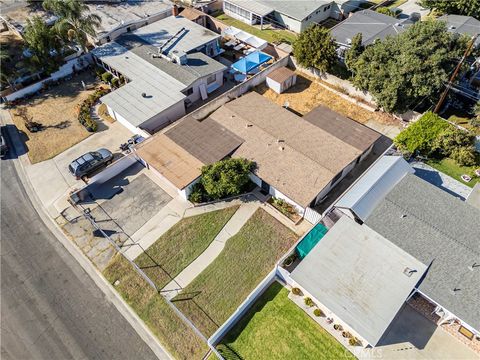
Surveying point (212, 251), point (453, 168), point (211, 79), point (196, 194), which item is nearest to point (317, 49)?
point (211, 79)

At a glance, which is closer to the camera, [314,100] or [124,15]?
[314,100]

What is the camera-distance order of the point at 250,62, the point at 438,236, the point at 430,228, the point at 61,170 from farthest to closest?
the point at 250,62
the point at 61,170
the point at 430,228
the point at 438,236

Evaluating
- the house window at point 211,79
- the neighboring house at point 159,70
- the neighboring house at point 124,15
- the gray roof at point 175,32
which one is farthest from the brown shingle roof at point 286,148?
the neighboring house at point 124,15

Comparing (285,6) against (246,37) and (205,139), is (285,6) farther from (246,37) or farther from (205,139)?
(205,139)

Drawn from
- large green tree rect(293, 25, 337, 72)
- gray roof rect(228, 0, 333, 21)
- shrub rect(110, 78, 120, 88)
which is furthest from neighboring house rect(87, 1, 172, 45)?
large green tree rect(293, 25, 337, 72)

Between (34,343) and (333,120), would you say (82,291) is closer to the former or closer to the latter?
(34,343)

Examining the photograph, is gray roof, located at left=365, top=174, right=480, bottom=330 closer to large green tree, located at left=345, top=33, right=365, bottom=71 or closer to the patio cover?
large green tree, located at left=345, top=33, right=365, bottom=71

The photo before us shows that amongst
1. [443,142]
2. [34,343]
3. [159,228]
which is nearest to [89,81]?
[159,228]
